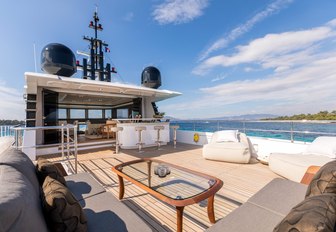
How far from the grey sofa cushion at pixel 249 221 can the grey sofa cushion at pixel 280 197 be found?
0.10 meters

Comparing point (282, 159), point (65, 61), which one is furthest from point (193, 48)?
point (282, 159)

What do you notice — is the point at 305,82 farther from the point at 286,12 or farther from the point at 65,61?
the point at 65,61

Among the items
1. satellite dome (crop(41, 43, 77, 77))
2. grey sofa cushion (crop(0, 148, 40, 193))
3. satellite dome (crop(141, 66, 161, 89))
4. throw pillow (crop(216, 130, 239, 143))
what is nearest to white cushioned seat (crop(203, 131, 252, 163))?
throw pillow (crop(216, 130, 239, 143))

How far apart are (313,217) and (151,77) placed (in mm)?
7571

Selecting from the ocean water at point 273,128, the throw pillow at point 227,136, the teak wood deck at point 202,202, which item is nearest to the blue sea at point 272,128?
the ocean water at point 273,128

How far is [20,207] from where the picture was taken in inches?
22.2

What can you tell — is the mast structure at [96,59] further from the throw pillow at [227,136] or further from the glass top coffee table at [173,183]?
the glass top coffee table at [173,183]

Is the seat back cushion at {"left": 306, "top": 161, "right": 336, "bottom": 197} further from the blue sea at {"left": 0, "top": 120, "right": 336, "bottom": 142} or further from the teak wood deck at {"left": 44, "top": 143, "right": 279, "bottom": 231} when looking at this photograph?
the blue sea at {"left": 0, "top": 120, "right": 336, "bottom": 142}

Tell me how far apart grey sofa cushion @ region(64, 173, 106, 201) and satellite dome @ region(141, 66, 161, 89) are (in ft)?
20.4

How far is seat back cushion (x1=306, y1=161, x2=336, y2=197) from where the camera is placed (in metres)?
1.01

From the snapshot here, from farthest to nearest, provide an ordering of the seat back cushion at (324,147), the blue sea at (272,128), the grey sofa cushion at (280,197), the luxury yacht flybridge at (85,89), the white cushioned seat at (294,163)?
the luxury yacht flybridge at (85,89) → the blue sea at (272,128) → the seat back cushion at (324,147) → the white cushioned seat at (294,163) → the grey sofa cushion at (280,197)

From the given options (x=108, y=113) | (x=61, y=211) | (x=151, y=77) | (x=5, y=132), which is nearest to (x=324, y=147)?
(x=61, y=211)

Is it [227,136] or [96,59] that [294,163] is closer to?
[227,136]

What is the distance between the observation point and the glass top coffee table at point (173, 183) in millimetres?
1350
